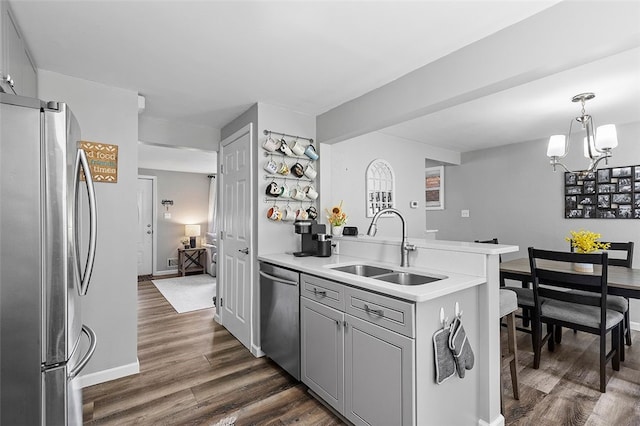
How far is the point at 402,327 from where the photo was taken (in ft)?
4.91

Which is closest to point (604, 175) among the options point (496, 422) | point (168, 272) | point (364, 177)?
point (364, 177)

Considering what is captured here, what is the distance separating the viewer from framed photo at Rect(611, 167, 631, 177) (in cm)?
352

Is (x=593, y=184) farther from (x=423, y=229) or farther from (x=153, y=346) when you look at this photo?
(x=153, y=346)

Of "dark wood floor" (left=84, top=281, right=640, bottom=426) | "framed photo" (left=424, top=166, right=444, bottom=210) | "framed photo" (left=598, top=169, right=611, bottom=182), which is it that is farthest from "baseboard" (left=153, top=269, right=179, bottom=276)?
"framed photo" (left=598, top=169, right=611, bottom=182)

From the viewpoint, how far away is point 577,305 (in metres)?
2.53

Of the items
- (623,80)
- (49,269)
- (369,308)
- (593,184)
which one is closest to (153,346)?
(49,269)

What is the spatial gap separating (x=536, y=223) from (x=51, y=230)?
4966 mm

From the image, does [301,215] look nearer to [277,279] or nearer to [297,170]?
[297,170]

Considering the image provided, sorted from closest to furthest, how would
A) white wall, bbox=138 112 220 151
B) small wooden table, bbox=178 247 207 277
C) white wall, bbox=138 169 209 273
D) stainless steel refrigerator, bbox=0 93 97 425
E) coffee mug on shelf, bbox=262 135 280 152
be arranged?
stainless steel refrigerator, bbox=0 93 97 425 → coffee mug on shelf, bbox=262 135 280 152 → white wall, bbox=138 112 220 151 → small wooden table, bbox=178 247 207 277 → white wall, bbox=138 169 209 273

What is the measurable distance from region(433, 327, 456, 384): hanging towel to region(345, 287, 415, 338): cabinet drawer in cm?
18

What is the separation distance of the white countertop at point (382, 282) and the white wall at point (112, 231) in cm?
110

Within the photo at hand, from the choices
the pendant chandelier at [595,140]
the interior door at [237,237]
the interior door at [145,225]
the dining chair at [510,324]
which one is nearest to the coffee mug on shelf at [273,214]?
the interior door at [237,237]

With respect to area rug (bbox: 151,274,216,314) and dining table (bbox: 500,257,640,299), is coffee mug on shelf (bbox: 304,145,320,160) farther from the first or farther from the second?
area rug (bbox: 151,274,216,314)

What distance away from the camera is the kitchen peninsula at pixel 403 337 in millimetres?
1488
